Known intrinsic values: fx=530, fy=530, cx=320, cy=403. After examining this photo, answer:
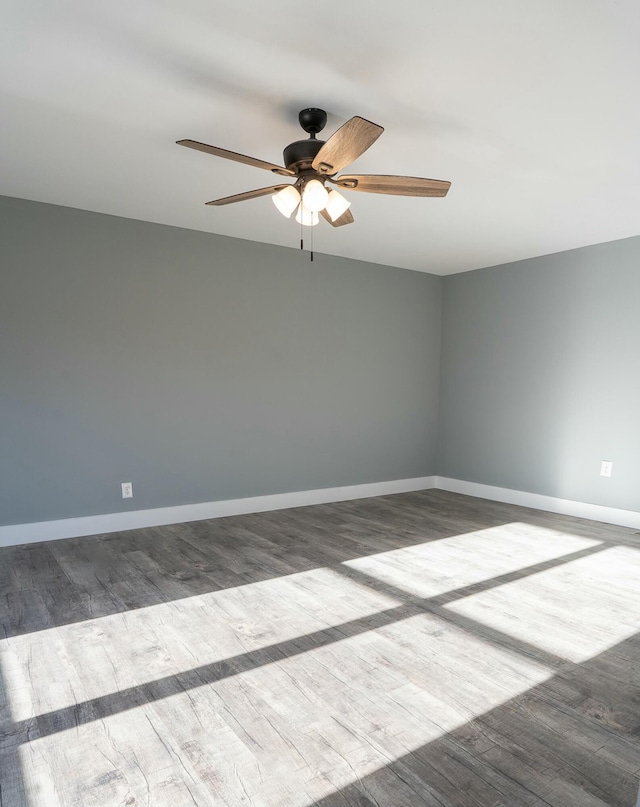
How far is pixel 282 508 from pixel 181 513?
0.89 m

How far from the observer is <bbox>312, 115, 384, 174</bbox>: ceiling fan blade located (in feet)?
5.96

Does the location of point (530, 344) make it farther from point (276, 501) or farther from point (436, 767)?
point (436, 767)

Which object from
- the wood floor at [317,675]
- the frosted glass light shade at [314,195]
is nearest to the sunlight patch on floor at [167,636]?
the wood floor at [317,675]

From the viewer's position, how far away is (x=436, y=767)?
1.51 meters

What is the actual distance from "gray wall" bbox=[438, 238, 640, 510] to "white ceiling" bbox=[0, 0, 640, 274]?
974 millimetres

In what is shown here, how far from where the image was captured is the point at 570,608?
260cm

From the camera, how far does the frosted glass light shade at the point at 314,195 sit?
2230mm

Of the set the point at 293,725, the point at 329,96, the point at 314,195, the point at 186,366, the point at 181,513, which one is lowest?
the point at 293,725

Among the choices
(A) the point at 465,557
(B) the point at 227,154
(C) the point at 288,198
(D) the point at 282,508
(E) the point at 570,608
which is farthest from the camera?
(D) the point at 282,508

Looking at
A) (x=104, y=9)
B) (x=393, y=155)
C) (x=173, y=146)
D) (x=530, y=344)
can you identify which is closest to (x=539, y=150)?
(x=393, y=155)

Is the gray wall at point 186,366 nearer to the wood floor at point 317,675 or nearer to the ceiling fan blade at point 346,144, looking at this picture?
the wood floor at point 317,675

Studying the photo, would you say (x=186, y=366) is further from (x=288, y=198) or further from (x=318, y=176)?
(x=318, y=176)

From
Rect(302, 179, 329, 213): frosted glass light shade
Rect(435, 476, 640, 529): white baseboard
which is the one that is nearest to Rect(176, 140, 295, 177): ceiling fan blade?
Rect(302, 179, 329, 213): frosted glass light shade

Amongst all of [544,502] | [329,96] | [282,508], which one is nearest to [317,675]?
[329,96]
